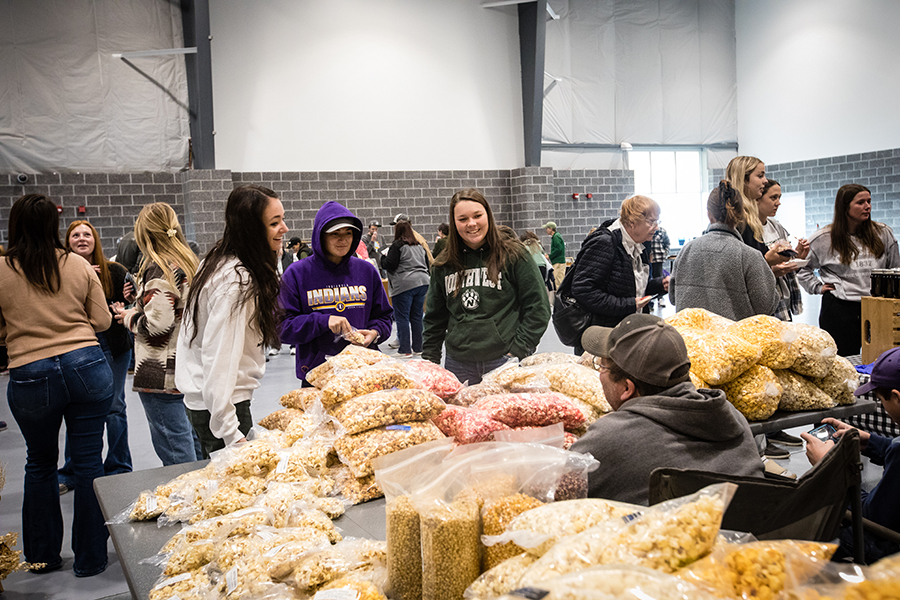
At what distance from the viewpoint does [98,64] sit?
390 inches

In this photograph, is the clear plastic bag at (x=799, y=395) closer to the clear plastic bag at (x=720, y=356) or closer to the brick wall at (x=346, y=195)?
the clear plastic bag at (x=720, y=356)

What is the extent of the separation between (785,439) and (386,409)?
309cm

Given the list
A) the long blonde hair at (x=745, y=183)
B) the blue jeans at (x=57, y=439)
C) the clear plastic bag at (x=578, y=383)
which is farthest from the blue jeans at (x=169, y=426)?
the long blonde hair at (x=745, y=183)

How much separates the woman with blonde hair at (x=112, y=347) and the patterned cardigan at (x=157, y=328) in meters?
0.65

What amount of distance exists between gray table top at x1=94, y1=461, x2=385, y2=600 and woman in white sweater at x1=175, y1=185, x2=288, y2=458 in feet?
0.93

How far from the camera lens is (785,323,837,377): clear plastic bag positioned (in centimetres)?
218

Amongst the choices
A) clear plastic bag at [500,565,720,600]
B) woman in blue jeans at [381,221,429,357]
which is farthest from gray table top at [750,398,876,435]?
woman in blue jeans at [381,221,429,357]

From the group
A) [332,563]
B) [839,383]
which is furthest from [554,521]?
[839,383]

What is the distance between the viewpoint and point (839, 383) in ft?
7.50

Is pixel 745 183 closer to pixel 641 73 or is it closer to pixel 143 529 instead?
pixel 143 529

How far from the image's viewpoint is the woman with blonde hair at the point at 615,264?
11.0 feet

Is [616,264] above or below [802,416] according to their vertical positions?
above

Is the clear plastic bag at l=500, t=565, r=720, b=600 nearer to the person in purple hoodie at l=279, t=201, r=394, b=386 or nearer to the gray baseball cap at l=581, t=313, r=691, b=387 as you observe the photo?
the gray baseball cap at l=581, t=313, r=691, b=387

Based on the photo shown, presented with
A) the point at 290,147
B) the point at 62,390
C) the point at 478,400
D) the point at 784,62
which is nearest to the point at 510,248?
the point at 478,400
